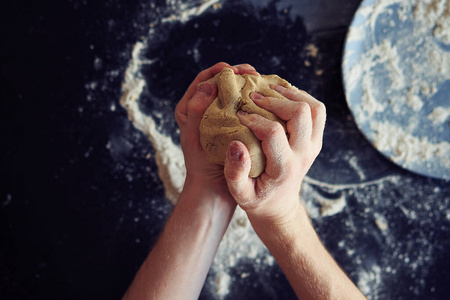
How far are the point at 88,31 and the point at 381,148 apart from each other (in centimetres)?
112

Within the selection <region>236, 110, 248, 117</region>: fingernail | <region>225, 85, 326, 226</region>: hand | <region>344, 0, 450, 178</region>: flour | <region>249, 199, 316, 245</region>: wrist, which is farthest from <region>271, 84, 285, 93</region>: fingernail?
<region>344, 0, 450, 178</region>: flour

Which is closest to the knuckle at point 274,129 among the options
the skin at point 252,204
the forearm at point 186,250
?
the skin at point 252,204

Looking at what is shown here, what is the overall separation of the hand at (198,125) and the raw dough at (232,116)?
0.03 meters

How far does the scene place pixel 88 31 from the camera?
1043mm

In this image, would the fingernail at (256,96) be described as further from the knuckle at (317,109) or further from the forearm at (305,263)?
the forearm at (305,263)

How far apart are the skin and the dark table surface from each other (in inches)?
11.7

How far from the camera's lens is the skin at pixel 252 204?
0.59 meters

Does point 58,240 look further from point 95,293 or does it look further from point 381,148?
point 381,148

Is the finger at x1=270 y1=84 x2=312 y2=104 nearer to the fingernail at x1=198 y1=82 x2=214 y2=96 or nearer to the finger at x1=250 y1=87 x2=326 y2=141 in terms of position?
the finger at x1=250 y1=87 x2=326 y2=141

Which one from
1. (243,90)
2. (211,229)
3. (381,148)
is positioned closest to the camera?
(243,90)

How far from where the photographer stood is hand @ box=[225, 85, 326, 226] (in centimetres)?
57

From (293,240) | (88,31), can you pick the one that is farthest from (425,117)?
(88,31)

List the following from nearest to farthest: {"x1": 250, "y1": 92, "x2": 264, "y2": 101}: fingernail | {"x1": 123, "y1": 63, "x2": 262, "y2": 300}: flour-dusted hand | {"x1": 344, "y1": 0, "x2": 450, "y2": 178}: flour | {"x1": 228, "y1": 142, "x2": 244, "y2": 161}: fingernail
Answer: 1. {"x1": 228, "y1": 142, "x2": 244, "y2": 161}: fingernail
2. {"x1": 250, "y1": 92, "x2": 264, "y2": 101}: fingernail
3. {"x1": 123, "y1": 63, "x2": 262, "y2": 300}: flour-dusted hand
4. {"x1": 344, "y1": 0, "x2": 450, "y2": 178}: flour

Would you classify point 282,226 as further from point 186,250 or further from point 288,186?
point 186,250
